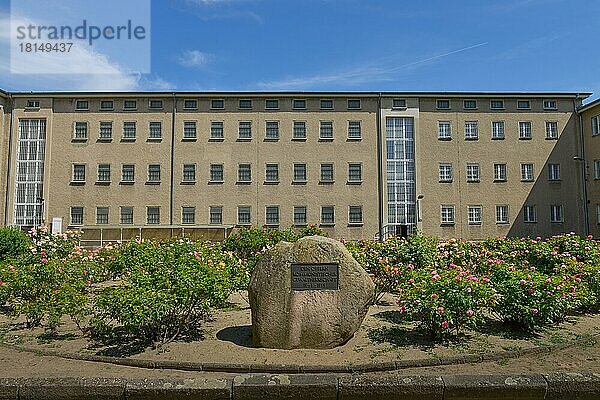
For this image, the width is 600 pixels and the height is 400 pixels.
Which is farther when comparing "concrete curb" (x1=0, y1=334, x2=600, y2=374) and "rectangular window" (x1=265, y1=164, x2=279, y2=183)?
"rectangular window" (x1=265, y1=164, x2=279, y2=183)

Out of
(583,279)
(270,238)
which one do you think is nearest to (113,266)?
(270,238)

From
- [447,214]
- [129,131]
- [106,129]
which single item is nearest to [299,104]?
[129,131]

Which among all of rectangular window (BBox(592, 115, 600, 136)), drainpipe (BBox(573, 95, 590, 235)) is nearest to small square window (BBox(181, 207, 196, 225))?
drainpipe (BBox(573, 95, 590, 235))

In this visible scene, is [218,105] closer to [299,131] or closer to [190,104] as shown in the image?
[190,104]

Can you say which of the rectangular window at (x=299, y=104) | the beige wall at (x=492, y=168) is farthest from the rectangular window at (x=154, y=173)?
the beige wall at (x=492, y=168)

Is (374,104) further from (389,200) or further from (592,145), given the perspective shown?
(592,145)

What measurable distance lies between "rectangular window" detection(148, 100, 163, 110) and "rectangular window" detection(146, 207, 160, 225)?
7.79m

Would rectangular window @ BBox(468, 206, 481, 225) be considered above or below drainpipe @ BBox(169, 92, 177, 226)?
below

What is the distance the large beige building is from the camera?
3947 centimetres

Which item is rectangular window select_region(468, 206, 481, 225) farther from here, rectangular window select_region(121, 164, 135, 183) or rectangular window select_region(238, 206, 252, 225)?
rectangular window select_region(121, 164, 135, 183)

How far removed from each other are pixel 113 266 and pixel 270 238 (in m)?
5.69

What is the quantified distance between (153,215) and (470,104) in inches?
997

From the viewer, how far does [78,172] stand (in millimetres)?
39875

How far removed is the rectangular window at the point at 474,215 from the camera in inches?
1570
